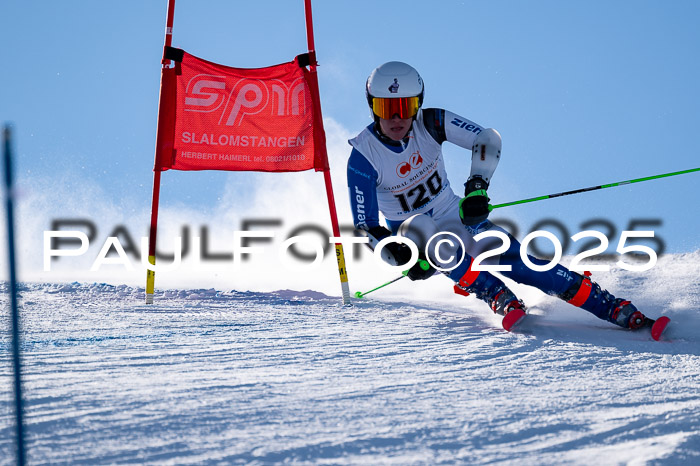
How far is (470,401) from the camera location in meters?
2.30

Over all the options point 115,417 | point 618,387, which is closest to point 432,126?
point 618,387

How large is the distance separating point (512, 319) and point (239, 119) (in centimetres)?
311

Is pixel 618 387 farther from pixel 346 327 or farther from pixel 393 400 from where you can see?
pixel 346 327

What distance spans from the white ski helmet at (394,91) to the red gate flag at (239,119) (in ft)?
6.09

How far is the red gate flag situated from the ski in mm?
2605

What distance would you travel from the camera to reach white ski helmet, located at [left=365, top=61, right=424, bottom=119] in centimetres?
401

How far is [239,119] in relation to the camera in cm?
588

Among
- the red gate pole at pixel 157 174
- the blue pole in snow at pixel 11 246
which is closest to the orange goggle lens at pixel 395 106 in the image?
the red gate pole at pixel 157 174

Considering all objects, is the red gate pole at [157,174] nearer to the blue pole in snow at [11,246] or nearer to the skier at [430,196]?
the skier at [430,196]

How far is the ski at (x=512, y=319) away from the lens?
373 cm

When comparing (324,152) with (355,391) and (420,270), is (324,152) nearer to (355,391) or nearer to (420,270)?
(420,270)

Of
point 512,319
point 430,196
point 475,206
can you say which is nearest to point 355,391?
point 512,319

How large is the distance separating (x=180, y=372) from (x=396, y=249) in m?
1.61

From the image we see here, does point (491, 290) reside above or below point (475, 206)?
below
